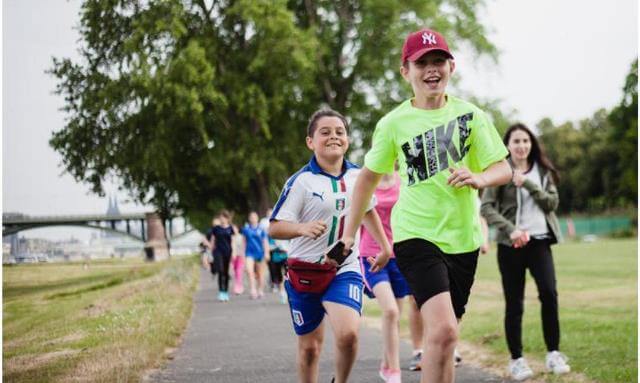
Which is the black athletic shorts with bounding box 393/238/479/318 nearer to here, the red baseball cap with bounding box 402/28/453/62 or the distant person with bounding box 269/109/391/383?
the distant person with bounding box 269/109/391/383

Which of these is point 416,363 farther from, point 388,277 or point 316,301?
point 316,301

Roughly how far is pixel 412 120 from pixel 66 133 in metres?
4.88

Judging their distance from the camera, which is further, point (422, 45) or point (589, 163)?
point (589, 163)

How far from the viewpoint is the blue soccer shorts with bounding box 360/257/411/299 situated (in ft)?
23.9

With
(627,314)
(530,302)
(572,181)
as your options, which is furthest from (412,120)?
(572,181)

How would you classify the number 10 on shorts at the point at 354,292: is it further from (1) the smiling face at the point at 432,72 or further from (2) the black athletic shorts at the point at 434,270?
(1) the smiling face at the point at 432,72

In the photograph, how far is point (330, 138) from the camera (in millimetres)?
5426

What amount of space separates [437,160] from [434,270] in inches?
23.2

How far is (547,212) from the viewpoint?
288 inches

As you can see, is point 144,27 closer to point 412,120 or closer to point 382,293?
point 382,293

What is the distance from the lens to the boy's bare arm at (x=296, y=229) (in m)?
5.00

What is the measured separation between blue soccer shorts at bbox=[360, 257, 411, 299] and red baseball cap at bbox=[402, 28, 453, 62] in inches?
112

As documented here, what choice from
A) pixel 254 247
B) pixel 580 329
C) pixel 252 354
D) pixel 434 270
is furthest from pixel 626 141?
pixel 434 270

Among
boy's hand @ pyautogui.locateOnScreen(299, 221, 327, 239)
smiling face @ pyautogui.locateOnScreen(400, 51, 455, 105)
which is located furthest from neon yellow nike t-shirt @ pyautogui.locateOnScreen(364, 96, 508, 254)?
boy's hand @ pyautogui.locateOnScreen(299, 221, 327, 239)
